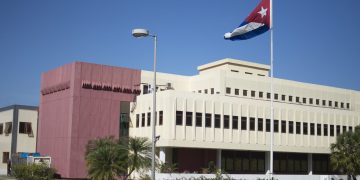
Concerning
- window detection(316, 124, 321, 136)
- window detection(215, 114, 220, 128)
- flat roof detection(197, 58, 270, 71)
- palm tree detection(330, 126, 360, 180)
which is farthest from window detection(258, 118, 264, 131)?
flat roof detection(197, 58, 270, 71)

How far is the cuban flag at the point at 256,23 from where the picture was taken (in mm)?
30656

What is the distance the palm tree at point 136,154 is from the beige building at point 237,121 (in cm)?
1066

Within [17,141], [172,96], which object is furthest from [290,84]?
[17,141]

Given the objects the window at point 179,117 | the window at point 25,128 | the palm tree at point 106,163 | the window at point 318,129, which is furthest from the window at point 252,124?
the window at point 25,128

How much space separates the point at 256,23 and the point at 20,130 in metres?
39.7

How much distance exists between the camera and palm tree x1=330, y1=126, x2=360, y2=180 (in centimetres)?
4725

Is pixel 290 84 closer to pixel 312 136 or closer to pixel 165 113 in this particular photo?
pixel 312 136

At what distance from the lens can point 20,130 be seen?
6022 cm

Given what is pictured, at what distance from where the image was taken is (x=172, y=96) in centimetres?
4694

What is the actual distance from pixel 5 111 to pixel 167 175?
105 feet

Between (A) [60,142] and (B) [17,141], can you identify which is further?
(B) [17,141]

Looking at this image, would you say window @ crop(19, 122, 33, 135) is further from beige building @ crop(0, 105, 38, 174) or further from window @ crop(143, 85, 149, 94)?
window @ crop(143, 85, 149, 94)

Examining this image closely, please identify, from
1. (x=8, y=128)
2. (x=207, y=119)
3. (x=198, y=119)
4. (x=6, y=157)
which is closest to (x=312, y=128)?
(x=207, y=119)

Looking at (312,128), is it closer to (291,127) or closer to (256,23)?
(291,127)
